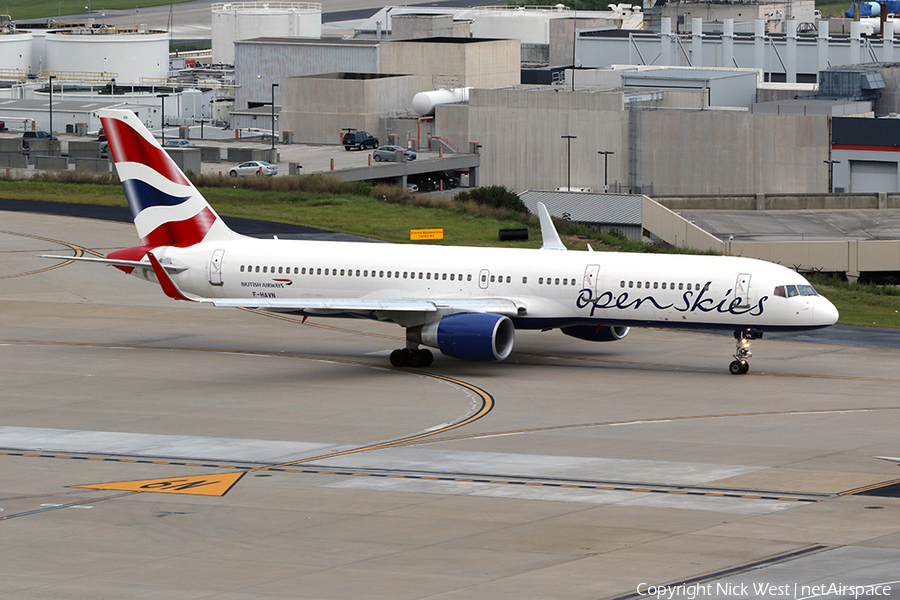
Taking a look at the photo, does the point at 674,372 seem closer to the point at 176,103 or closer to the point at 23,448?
the point at 23,448

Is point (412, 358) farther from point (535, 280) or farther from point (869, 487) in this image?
point (869, 487)

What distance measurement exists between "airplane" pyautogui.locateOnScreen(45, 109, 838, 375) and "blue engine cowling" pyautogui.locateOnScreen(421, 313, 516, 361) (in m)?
0.05

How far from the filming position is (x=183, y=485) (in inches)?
1315

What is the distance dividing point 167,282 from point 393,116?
121746mm

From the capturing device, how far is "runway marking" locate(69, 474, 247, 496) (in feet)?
108

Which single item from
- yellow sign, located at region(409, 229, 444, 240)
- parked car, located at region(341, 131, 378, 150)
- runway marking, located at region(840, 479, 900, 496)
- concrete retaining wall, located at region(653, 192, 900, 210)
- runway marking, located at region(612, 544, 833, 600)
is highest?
parked car, located at region(341, 131, 378, 150)

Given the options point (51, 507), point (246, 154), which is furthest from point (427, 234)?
point (246, 154)

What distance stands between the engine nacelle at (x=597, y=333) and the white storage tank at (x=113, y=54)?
504 feet

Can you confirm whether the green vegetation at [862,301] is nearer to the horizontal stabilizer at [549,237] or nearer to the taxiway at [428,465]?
the taxiway at [428,465]

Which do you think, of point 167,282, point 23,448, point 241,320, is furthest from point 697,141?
point 23,448

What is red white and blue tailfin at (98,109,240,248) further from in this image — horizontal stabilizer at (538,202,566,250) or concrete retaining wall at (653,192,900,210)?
concrete retaining wall at (653,192,900,210)

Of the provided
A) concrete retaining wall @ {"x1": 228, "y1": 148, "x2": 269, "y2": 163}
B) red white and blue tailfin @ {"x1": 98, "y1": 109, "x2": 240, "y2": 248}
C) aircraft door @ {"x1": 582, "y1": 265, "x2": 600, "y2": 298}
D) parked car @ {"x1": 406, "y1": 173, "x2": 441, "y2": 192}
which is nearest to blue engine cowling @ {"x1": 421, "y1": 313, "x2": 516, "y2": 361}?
aircraft door @ {"x1": 582, "y1": 265, "x2": 600, "y2": 298}

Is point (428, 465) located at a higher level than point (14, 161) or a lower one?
lower

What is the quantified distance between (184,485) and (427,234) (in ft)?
158
